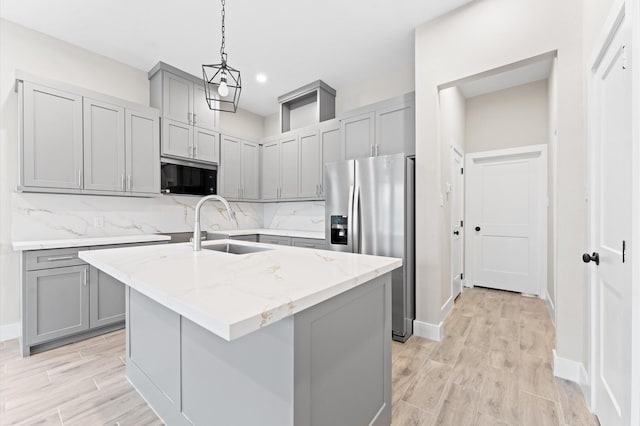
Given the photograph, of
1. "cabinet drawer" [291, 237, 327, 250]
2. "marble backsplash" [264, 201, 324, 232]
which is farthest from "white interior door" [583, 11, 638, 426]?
"marble backsplash" [264, 201, 324, 232]

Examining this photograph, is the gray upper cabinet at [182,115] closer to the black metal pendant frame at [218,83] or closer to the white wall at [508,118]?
the black metal pendant frame at [218,83]

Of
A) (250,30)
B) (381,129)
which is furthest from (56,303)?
(381,129)

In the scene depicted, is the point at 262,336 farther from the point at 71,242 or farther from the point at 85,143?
the point at 85,143

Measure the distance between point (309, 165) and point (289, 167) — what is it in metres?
0.41

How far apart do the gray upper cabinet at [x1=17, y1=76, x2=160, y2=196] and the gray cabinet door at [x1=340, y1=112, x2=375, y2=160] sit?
7.38 ft

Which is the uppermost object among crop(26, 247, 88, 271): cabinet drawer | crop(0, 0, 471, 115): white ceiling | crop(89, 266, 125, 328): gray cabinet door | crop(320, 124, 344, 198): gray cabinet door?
crop(0, 0, 471, 115): white ceiling

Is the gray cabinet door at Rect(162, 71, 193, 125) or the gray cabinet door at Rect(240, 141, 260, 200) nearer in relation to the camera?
the gray cabinet door at Rect(162, 71, 193, 125)

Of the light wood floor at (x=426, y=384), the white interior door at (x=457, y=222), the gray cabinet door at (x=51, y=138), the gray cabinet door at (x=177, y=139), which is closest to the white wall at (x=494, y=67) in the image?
the light wood floor at (x=426, y=384)

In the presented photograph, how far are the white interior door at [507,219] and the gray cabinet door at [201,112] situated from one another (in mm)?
3887

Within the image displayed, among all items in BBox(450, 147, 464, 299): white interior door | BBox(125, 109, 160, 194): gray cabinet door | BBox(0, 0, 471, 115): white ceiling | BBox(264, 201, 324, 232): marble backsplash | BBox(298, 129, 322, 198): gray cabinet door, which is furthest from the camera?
BBox(264, 201, 324, 232): marble backsplash

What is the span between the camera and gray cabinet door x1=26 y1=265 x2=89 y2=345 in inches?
94.3

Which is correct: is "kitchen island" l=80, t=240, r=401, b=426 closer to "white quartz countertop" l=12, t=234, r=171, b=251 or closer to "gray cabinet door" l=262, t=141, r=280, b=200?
"white quartz countertop" l=12, t=234, r=171, b=251

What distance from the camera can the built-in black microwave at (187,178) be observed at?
3.51m

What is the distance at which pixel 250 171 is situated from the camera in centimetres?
454
